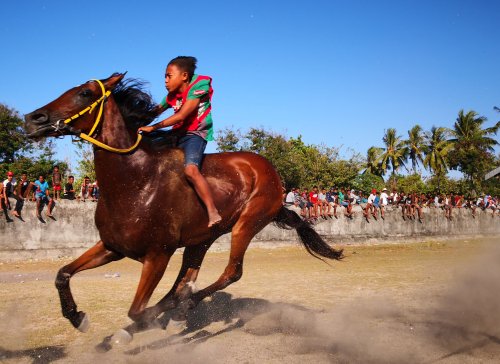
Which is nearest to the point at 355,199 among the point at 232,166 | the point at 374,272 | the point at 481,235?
the point at 481,235

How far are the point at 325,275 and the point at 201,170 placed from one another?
6.59m

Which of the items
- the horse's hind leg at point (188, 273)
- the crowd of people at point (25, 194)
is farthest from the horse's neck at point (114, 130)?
the crowd of people at point (25, 194)

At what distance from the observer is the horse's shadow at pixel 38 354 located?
4781 mm

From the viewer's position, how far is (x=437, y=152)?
59.8 meters

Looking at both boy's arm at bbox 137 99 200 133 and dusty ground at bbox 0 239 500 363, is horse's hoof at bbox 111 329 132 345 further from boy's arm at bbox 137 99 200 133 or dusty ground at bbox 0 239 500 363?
boy's arm at bbox 137 99 200 133

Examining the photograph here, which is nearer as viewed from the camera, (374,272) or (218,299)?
(218,299)

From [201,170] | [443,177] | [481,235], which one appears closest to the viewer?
[201,170]

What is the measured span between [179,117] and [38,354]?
2.81 meters

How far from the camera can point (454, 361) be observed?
450 cm

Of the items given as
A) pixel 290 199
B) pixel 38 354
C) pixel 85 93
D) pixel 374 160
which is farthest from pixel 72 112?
pixel 374 160

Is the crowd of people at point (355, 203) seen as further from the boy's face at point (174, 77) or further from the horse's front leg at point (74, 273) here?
the horse's front leg at point (74, 273)

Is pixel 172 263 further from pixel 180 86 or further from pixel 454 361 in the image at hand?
pixel 454 361

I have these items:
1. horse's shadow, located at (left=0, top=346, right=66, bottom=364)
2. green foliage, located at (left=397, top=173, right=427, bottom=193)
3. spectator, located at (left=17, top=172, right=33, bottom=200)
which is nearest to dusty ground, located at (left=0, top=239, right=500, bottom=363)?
horse's shadow, located at (left=0, top=346, right=66, bottom=364)

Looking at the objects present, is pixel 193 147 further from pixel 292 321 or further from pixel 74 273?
pixel 292 321
